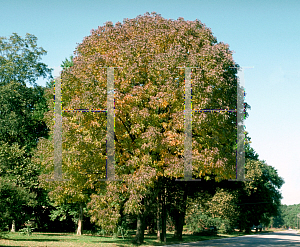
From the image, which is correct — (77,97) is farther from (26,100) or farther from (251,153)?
(251,153)

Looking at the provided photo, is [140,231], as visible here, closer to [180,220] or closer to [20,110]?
[180,220]

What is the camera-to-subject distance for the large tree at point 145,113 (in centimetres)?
1728

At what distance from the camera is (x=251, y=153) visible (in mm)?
52219

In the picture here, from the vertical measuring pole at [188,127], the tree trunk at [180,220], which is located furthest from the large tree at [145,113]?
the tree trunk at [180,220]

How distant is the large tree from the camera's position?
56.7 ft

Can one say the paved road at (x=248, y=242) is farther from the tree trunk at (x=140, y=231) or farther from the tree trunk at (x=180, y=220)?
the tree trunk at (x=140, y=231)

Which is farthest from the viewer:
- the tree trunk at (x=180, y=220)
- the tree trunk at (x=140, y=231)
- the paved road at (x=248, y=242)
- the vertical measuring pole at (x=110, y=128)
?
the tree trunk at (x=180, y=220)

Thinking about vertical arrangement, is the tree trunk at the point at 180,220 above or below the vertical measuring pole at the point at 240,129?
below

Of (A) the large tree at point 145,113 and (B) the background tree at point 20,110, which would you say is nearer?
(A) the large tree at point 145,113

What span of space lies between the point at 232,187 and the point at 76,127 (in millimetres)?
19397

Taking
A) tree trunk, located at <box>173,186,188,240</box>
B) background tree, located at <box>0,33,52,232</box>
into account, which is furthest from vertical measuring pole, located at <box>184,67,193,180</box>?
background tree, located at <box>0,33,52,232</box>

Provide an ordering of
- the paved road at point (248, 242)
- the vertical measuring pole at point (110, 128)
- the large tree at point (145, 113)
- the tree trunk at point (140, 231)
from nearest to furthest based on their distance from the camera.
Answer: the large tree at point (145, 113) → the vertical measuring pole at point (110, 128) → the tree trunk at point (140, 231) → the paved road at point (248, 242)

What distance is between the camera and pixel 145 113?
1706 cm

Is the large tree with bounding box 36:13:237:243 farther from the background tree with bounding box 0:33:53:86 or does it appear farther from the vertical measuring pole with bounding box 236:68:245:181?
the background tree with bounding box 0:33:53:86
